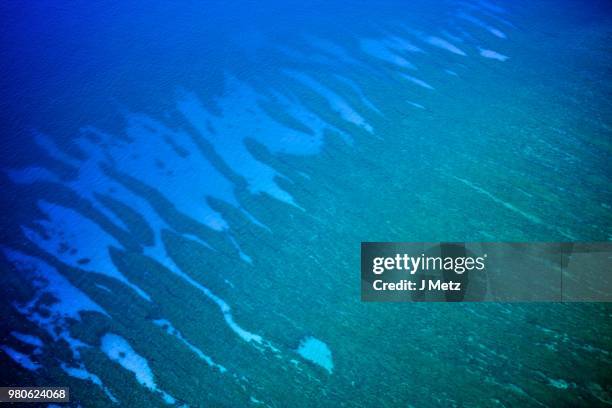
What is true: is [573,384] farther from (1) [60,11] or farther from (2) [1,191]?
(1) [60,11]

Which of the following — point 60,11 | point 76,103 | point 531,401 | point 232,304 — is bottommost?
point 531,401

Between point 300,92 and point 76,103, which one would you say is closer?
point 76,103

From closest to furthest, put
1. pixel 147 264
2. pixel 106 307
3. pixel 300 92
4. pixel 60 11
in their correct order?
pixel 106 307 → pixel 147 264 → pixel 300 92 → pixel 60 11

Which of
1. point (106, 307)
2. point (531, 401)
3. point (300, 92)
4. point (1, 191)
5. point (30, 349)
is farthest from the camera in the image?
point (300, 92)

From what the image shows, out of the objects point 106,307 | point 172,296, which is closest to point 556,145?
point 172,296

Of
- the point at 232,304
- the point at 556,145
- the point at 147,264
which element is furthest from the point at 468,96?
the point at 147,264

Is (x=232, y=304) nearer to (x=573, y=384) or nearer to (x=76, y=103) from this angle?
(x=573, y=384)

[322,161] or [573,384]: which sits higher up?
[322,161]
